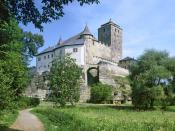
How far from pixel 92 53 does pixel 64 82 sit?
58171 millimetres

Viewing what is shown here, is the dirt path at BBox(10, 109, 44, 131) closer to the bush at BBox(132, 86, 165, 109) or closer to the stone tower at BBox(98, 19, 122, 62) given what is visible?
the bush at BBox(132, 86, 165, 109)

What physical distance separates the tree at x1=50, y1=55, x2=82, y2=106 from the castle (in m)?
26.6

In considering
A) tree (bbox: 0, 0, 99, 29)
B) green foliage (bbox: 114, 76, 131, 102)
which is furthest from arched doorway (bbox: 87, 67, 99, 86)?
tree (bbox: 0, 0, 99, 29)

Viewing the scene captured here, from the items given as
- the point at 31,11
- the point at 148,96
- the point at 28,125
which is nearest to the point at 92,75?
the point at 148,96

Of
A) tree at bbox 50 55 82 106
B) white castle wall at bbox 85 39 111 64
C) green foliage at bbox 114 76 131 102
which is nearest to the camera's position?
tree at bbox 50 55 82 106

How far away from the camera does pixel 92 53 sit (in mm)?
114875

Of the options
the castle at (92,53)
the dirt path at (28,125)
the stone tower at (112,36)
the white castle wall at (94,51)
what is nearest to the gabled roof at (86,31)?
the castle at (92,53)

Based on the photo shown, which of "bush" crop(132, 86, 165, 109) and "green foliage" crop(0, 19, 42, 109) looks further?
"bush" crop(132, 86, 165, 109)

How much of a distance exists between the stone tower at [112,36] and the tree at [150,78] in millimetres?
77187

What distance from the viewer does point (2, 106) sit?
2667 centimetres

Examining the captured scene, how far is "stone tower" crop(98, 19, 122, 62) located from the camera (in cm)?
14110

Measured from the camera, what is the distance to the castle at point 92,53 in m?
101

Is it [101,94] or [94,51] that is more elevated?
[94,51]

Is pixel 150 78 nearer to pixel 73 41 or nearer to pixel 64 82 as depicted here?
pixel 64 82
